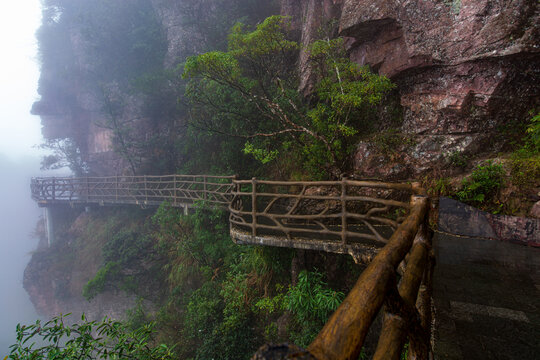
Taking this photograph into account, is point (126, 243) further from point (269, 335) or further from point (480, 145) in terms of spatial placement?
point (480, 145)

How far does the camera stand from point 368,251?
374 cm

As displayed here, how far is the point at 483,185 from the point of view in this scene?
5.29m

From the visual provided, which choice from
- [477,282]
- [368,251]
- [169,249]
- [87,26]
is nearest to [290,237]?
[368,251]

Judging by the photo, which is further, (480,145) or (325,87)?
(325,87)

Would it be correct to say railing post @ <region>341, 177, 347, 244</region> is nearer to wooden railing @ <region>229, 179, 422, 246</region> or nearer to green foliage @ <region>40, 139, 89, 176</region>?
wooden railing @ <region>229, 179, 422, 246</region>

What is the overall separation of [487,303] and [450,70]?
21.5ft

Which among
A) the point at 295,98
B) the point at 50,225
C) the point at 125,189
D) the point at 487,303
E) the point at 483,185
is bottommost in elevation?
the point at 50,225

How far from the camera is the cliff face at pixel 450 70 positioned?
5.88 metres

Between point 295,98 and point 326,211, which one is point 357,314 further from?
point 295,98

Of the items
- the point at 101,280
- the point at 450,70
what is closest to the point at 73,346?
the point at 450,70

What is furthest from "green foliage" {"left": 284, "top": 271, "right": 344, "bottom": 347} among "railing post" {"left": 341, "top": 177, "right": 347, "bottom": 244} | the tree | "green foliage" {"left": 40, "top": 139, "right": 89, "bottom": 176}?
"green foliage" {"left": 40, "top": 139, "right": 89, "bottom": 176}

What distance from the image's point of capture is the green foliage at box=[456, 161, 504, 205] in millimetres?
5191

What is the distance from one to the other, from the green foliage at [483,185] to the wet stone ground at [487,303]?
3.94ft

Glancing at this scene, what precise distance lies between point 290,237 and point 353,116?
16.9 ft
